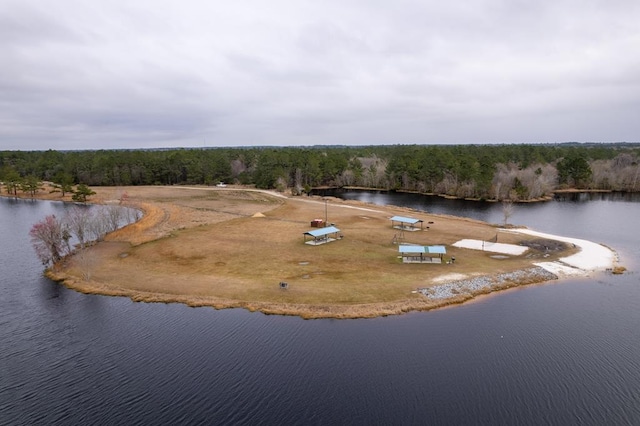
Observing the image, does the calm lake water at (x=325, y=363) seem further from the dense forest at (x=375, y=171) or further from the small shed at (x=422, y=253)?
the dense forest at (x=375, y=171)

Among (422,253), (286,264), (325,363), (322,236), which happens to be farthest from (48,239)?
(422,253)

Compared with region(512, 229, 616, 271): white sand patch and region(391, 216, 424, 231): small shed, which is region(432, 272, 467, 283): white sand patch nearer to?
region(512, 229, 616, 271): white sand patch

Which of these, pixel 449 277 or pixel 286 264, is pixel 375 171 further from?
pixel 449 277

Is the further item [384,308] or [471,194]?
[471,194]

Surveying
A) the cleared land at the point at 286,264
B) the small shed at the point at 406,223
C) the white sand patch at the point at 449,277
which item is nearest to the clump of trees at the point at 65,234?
the cleared land at the point at 286,264

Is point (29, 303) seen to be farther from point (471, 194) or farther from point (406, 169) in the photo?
point (406, 169)

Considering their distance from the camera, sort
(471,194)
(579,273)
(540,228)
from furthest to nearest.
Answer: (471,194) < (540,228) < (579,273)

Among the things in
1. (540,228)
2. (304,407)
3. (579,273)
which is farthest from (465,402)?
(540,228)
